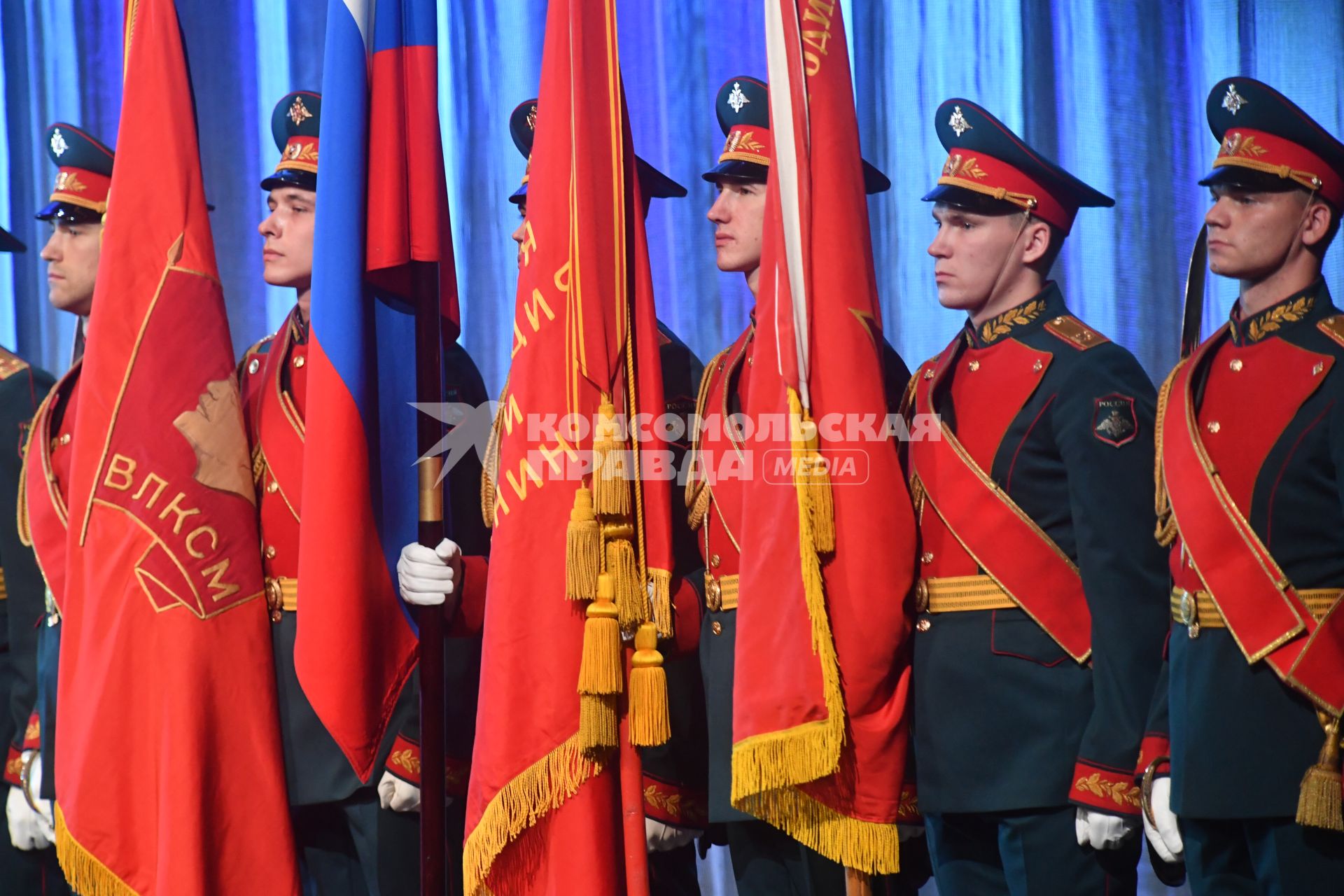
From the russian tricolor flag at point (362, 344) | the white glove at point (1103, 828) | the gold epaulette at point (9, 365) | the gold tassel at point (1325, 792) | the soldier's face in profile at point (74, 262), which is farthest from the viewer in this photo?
the gold epaulette at point (9, 365)

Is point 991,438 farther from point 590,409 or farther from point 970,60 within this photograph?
point 970,60

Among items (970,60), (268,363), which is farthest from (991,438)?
(268,363)

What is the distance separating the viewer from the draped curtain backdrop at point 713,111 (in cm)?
357

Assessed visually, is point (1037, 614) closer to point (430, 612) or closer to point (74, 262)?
point (430, 612)

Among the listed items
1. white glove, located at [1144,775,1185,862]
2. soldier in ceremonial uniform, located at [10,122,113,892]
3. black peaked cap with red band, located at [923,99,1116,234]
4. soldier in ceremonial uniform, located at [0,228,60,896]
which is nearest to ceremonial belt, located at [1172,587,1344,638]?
white glove, located at [1144,775,1185,862]

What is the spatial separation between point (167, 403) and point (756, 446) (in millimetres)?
1369

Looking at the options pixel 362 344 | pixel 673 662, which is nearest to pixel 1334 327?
pixel 673 662

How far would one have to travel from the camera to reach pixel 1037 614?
269 centimetres

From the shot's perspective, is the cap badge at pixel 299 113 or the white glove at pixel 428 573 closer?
the white glove at pixel 428 573

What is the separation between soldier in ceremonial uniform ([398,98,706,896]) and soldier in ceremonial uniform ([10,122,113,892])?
3.38 ft

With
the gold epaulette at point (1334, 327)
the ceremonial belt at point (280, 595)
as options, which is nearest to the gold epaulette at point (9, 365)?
the ceremonial belt at point (280, 595)

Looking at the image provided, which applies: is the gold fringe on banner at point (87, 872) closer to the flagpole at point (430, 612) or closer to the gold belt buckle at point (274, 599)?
the gold belt buckle at point (274, 599)

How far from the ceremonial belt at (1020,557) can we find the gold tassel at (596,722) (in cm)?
74

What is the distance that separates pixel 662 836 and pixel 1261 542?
1325mm
